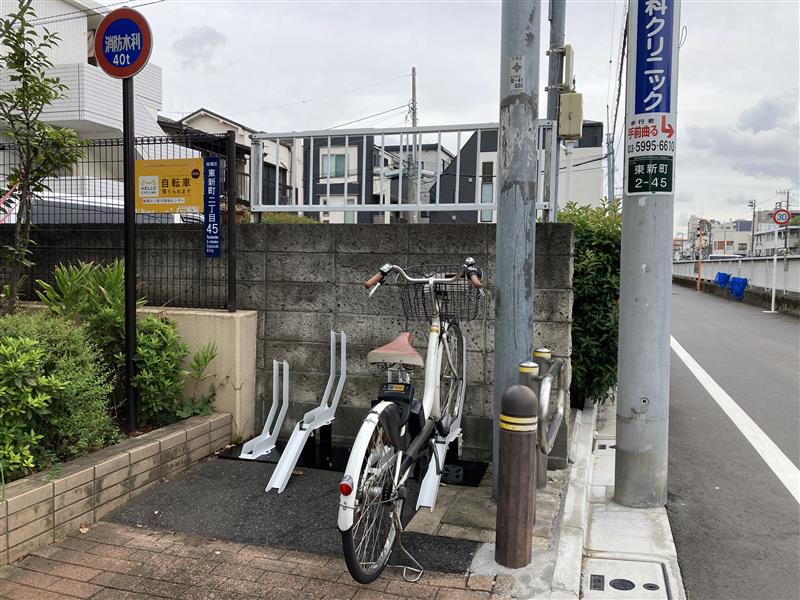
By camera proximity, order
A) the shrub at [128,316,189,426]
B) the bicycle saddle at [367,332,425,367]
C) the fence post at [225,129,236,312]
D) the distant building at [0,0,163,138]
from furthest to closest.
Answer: the distant building at [0,0,163,138]
the fence post at [225,129,236,312]
the shrub at [128,316,189,426]
the bicycle saddle at [367,332,425,367]

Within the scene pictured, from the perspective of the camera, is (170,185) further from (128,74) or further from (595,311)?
(595,311)

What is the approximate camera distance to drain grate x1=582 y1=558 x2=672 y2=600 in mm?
3180

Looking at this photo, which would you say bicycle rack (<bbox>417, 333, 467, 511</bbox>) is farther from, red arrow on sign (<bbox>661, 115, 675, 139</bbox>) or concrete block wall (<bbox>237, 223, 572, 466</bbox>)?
red arrow on sign (<bbox>661, 115, 675, 139</bbox>)

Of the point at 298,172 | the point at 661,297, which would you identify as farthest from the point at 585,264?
the point at 298,172

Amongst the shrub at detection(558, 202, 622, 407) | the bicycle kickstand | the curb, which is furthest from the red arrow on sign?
the bicycle kickstand

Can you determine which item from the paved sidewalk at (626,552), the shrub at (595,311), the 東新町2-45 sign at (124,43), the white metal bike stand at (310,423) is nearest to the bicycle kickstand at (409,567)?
the paved sidewalk at (626,552)

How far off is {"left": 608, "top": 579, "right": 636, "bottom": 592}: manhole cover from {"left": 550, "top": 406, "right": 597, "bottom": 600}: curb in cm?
18

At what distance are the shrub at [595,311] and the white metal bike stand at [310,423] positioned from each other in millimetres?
2364

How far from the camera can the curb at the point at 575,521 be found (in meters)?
3.13

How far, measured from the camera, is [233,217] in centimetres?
525

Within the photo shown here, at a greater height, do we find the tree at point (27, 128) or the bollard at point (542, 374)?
the tree at point (27, 128)

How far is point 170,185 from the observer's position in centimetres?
556

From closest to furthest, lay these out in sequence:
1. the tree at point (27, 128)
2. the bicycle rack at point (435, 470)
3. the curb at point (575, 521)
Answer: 1. the curb at point (575, 521)
2. the bicycle rack at point (435, 470)
3. the tree at point (27, 128)

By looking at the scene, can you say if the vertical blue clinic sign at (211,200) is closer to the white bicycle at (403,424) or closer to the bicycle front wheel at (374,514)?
the white bicycle at (403,424)
